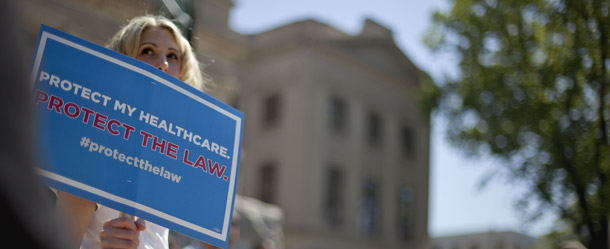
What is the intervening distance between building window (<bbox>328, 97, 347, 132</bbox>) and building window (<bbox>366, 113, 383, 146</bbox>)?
1697mm

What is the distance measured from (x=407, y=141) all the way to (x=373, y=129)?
280 cm

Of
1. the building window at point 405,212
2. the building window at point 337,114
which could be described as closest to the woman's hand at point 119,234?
the building window at point 337,114

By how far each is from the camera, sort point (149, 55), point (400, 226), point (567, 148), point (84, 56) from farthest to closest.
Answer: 1. point (400, 226)
2. point (567, 148)
3. point (149, 55)
4. point (84, 56)

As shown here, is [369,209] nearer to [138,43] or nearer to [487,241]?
[487,241]

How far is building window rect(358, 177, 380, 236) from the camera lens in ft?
92.0

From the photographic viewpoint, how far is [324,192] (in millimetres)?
26188

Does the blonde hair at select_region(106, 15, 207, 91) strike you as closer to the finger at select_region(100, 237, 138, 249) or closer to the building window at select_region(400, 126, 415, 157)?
the finger at select_region(100, 237, 138, 249)

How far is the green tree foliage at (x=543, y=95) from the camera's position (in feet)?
47.1

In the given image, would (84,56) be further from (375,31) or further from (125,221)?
(375,31)

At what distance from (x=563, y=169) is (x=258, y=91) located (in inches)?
600

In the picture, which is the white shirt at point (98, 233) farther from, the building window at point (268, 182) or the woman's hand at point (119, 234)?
the building window at point (268, 182)

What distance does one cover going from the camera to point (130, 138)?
180 centimetres

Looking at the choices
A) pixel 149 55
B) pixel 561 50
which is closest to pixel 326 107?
pixel 561 50

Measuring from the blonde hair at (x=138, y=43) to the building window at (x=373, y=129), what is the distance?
1056 inches
